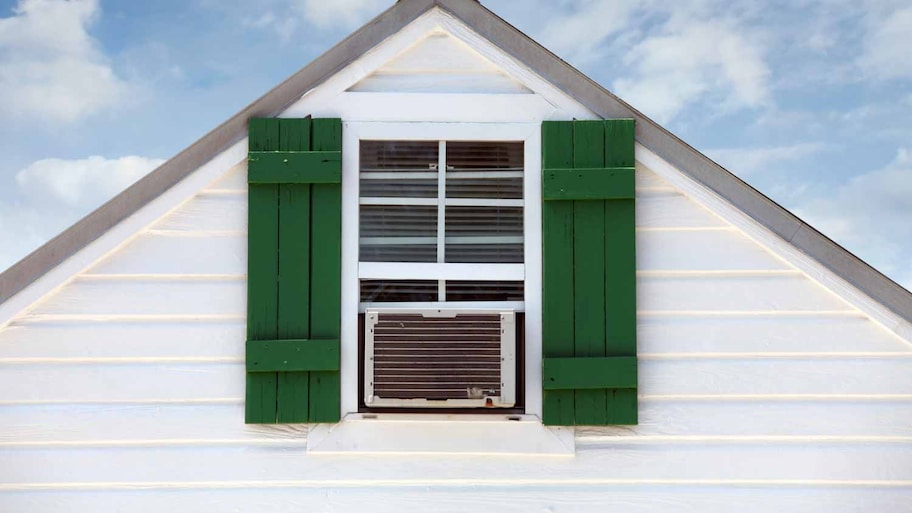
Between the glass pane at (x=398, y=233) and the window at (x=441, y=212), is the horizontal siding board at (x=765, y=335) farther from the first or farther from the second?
the glass pane at (x=398, y=233)

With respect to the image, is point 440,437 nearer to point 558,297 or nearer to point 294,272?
point 558,297

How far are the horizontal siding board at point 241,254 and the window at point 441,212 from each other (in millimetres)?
584

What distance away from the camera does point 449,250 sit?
12.3 feet

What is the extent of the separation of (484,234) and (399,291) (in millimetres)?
474

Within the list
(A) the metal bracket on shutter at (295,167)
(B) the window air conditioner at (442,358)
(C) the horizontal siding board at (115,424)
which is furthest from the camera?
(C) the horizontal siding board at (115,424)

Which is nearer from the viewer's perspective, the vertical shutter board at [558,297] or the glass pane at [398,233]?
the vertical shutter board at [558,297]

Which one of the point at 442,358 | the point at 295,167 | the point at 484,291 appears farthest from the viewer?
the point at 484,291

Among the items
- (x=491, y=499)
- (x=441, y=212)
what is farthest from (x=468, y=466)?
(x=441, y=212)

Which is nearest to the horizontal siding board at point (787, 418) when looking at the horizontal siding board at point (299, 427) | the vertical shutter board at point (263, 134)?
the horizontal siding board at point (299, 427)

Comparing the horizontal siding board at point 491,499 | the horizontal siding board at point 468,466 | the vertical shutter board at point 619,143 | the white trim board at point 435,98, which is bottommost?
the horizontal siding board at point 491,499

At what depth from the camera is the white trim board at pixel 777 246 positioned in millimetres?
3688

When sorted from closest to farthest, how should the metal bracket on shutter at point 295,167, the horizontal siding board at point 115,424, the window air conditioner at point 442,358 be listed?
1. the window air conditioner at point 442,358
2. the metal bracket on shutter at point 295,167
3. the horizontal siding board at point 115,424

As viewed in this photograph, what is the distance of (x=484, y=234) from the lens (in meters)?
3.75

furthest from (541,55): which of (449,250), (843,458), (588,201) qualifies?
(843,458)
